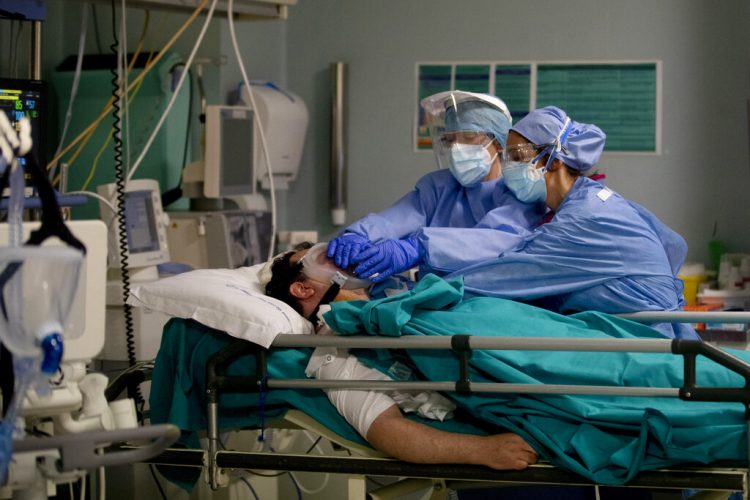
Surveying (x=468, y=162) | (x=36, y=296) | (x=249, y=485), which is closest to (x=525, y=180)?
(x=468, y=162)

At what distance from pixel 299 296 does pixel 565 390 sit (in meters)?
Answer: 0.79

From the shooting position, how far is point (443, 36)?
529 centimetres

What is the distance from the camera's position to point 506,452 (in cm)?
240

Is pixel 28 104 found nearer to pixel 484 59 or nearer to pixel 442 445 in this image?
pixel 442 445

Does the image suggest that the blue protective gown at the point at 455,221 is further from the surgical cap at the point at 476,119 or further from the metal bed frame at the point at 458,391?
the metal bed frame at the point at 458,391

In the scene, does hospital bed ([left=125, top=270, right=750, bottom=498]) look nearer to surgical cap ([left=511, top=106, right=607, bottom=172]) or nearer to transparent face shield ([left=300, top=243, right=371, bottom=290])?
transparent face shield ([left=300, top=243, right=371, bottom=290])

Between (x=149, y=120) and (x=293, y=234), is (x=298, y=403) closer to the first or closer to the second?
(x=293, y=234)

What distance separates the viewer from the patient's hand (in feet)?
7.83

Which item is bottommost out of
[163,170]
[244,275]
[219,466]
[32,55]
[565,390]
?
[219,466]

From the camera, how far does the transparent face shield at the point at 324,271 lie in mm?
2861

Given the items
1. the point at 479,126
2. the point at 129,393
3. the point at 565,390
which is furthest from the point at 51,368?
the point at 479,126

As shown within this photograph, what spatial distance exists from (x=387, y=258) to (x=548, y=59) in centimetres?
254

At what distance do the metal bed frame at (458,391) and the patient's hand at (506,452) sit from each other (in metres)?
0.02

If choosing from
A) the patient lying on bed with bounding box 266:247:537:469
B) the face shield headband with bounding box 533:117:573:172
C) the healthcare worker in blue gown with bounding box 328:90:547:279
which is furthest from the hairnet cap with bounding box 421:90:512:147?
the patient lying on bed with bounding box 266:247:537:469
